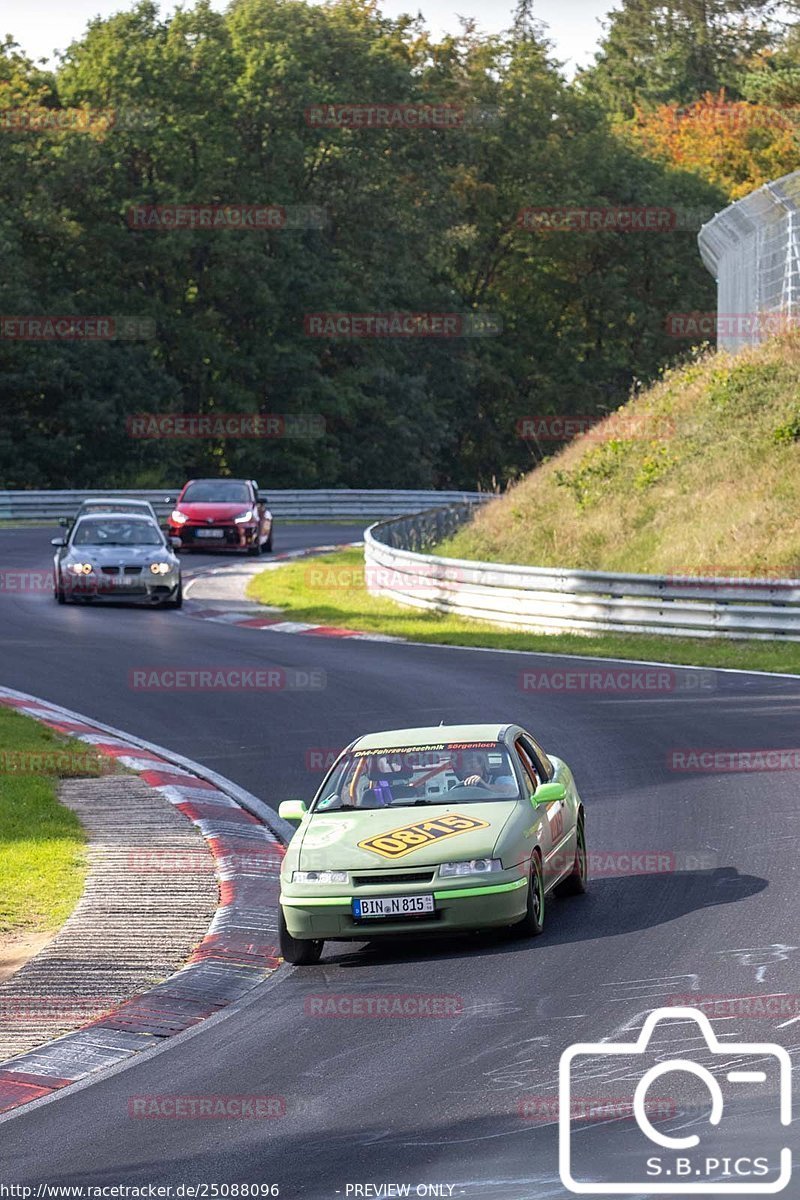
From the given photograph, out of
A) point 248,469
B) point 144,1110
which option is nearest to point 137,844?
point 144,1110

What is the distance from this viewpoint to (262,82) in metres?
63.6

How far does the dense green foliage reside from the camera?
60.8m

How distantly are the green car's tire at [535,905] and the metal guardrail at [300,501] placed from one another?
140 ft

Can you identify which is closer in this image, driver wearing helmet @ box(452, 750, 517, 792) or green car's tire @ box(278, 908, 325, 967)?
green car's tire @ box(278, 908, 325, 967)

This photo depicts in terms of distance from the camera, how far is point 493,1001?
9367 mm

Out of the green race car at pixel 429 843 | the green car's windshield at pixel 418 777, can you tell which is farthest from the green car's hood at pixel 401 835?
the green car's windshield at pixel 418 777
